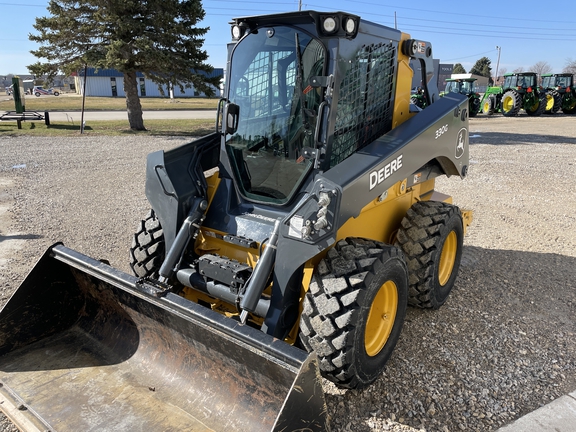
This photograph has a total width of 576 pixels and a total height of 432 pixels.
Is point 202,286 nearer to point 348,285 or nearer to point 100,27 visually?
point 348,285

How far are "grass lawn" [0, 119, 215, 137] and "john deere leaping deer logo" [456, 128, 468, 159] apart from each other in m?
13.7

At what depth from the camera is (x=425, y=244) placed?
12.1 feet

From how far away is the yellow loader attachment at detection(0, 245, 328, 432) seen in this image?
95.5 inches

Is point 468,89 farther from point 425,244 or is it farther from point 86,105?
point 86,105

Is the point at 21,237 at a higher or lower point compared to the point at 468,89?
lower

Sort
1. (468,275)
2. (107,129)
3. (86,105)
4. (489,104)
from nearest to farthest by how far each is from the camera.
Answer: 1. (468,275)
2. (107,129)
3. (489,104)
4. (86,105)

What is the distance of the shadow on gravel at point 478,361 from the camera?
9.52ft

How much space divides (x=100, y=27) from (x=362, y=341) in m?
16.4

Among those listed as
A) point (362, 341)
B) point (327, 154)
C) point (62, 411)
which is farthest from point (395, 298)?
point (62, 411)

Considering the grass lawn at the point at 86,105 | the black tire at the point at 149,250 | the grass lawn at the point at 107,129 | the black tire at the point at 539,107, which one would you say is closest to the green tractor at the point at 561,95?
the black tire at the point at 539,107

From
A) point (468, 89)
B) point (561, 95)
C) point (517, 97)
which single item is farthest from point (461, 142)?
point (561, 95)

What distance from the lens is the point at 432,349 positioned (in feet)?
11.6

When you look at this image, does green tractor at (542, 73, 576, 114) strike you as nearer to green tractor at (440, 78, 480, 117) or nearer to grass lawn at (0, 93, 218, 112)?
green tractor at (440, 78, 480, 117)

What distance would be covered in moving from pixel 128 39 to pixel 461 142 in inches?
580
